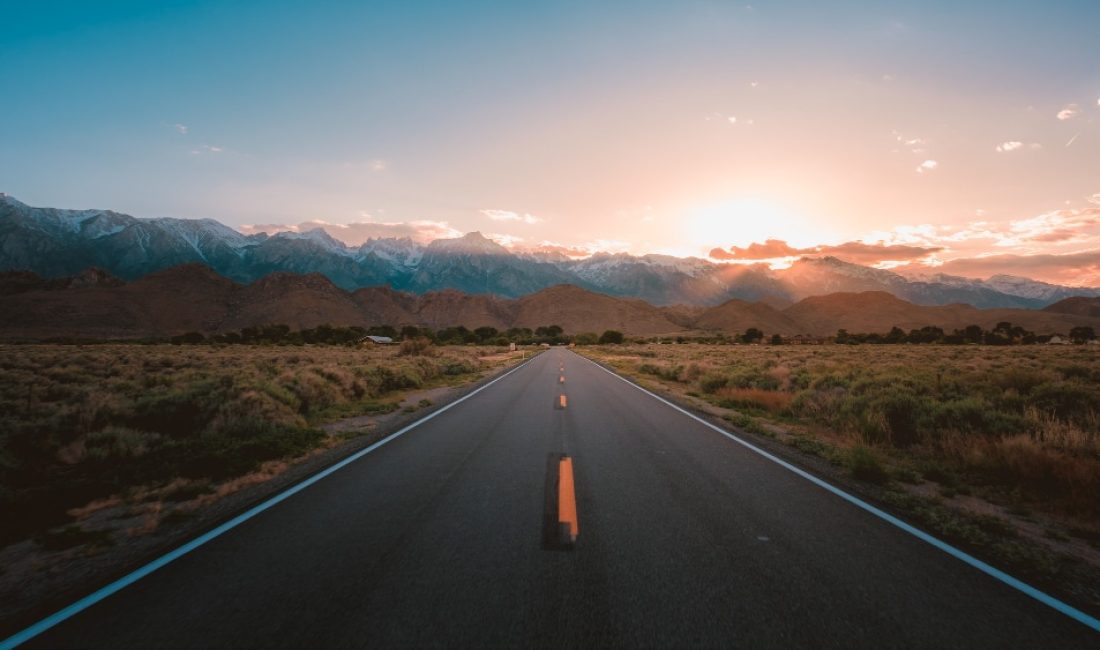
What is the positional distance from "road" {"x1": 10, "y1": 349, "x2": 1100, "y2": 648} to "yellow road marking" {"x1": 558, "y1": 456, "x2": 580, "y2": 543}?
10 centimetres

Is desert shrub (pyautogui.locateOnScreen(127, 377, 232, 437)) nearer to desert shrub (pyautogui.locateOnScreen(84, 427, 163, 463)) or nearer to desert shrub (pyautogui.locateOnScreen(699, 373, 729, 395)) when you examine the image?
desert shrub (pyautogui.locateOnScreen(84, 427, 163, 463))

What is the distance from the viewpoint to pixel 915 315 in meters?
166

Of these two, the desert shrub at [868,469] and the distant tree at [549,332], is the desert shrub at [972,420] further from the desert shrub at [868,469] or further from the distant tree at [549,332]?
the distant tree at [549,332]

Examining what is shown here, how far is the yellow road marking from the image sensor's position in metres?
4.83

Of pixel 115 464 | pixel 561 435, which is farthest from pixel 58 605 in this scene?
pixel 561 435

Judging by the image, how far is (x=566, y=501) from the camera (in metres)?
5.67

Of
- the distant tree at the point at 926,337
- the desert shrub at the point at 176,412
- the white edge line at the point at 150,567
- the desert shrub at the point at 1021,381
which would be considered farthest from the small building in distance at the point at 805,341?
the white edge line at the point at 150,567

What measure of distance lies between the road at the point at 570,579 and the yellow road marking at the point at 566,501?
10 cm

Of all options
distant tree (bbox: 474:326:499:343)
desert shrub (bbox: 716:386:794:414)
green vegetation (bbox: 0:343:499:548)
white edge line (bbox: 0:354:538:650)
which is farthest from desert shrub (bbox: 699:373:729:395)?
distant tree (bbox: 474:326:499:343)

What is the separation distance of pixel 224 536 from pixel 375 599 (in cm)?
236

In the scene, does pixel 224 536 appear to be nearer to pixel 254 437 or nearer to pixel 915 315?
pixel 254 437

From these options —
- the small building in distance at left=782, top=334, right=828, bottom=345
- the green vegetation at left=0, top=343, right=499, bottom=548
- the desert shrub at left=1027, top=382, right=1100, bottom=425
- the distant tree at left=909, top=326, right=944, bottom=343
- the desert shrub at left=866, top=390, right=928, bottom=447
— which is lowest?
the green vegetation at left=0, top=343, right=499, bottom=548

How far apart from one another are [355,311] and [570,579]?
497ft

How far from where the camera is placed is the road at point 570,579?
3.12 metres
